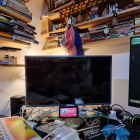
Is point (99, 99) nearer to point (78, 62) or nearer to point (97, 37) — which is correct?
point (78, 62)

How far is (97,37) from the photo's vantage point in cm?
119

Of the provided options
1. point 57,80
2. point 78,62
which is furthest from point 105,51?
point 57,80

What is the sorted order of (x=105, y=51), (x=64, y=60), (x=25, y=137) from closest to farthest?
1. (x=25, y=137)
2. (x=64, y=60)
3. (x=105, y=51)

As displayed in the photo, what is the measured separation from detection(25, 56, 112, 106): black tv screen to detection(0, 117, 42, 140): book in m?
0.18

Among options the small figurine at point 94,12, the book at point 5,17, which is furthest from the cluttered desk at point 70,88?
the small figurine at point 94,12

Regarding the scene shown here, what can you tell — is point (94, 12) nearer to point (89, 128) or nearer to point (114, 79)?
point (114, 79)

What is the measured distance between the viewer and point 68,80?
0.82 m

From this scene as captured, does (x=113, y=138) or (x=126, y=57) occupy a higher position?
(x=126, y=57)

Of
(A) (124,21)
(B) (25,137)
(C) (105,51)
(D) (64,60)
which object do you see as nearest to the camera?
(B) (25,137)

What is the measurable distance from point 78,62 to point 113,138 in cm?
54

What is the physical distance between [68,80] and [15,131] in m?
0.46

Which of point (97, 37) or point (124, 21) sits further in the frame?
point (97, 37)

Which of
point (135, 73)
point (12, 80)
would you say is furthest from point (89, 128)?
point (12, 80)

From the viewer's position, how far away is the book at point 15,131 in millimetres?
525
